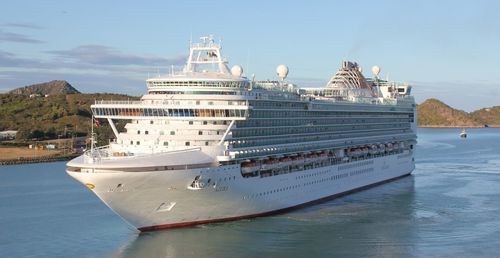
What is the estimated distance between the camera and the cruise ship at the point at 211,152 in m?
29.2

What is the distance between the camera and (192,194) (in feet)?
99.7

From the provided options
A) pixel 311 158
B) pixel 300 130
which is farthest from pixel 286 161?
pixel 311 158

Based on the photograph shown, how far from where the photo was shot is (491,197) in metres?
45.6

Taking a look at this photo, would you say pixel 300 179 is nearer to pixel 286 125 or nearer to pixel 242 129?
pixel 286 125

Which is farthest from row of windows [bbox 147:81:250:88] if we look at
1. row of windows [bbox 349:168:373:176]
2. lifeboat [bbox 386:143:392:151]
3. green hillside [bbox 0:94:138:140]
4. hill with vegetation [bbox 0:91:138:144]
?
green hillside [bbox 0:94:138:140]

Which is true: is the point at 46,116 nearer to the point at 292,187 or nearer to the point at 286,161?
the point at 292,187

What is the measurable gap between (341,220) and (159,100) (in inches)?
486

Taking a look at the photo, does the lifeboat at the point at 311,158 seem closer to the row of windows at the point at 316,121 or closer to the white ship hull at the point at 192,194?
the white ship hull at the point at 192,194

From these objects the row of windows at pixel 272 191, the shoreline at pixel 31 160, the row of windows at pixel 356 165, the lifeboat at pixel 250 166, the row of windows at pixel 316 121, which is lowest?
the shoreline at pixel 31 160

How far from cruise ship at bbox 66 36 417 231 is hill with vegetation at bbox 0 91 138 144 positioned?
63.9 metres

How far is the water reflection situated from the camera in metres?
29.0

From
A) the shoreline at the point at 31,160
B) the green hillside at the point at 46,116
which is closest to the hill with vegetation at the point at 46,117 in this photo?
the green hillside at the point at 46,116

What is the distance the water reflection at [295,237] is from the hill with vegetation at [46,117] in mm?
67663

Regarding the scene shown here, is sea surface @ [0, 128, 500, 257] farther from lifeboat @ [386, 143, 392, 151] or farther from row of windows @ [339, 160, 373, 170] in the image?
lifeboat @ [386, 143, 392, 151]
